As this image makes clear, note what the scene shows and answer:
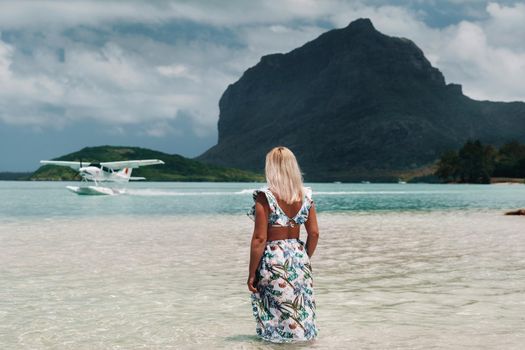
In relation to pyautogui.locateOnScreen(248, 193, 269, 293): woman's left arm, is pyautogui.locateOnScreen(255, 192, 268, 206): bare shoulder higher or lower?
higher

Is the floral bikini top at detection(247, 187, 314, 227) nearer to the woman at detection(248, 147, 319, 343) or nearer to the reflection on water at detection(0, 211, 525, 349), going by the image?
the woman at detection(248, 147, 319, 343)

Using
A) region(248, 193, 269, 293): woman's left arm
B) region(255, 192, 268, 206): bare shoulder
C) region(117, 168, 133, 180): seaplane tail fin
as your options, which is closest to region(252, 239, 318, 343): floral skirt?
region(248, 193, 269, 293): woman's left arm

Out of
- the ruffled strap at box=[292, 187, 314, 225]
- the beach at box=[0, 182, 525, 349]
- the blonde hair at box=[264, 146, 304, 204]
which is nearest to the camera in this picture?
the blonde hair at box=[264, 146, 304, 204]

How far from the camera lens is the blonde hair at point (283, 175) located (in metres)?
7.31

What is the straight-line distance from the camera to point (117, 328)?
8.88 m

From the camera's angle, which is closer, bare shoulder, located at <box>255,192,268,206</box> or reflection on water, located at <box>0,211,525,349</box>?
bare shoulder, located at <box>255,192,268,206</box>

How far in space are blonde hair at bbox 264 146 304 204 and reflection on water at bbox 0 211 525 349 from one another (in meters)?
1.99

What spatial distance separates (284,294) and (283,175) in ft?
4.99

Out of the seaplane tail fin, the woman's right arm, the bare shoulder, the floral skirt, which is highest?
the seaplane tail fin

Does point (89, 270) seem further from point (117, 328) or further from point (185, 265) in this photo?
point (117, 328)


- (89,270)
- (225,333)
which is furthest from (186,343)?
(89,270)

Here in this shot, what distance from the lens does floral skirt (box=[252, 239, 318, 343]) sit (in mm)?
7559

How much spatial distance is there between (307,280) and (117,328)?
10.2 feet

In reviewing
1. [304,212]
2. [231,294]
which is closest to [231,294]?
[231,294]
